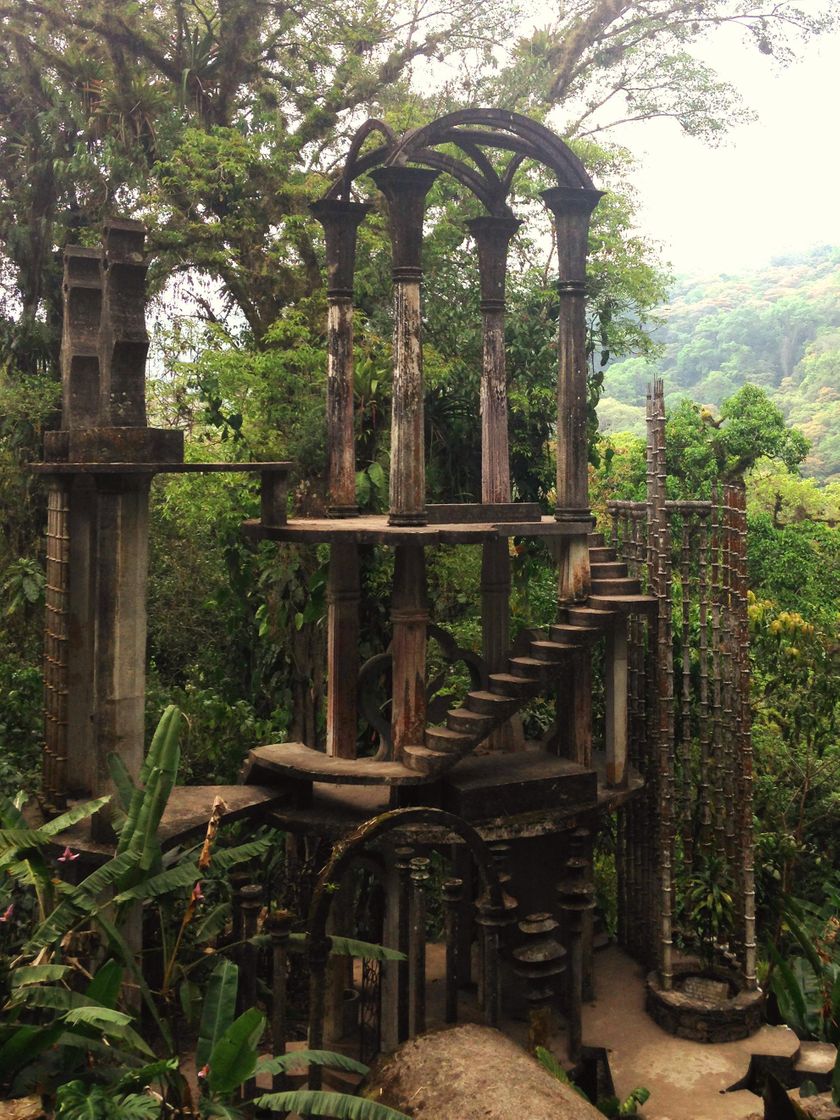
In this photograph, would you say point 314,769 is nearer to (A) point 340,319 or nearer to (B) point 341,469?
(B) point 341,469

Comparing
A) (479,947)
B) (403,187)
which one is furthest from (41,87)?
(479,947)

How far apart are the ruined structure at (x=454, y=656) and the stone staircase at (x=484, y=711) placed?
0.02 metres

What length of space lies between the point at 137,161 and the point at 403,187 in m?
10.2

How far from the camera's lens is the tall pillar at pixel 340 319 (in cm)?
790

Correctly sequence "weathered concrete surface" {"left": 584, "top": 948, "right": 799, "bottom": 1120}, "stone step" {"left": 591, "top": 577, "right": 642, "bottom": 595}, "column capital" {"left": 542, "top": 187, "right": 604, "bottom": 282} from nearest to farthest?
"weathered concrete surface" {"left": 584, "top": 948, "right": 799, "bottom": 1120} → "column capital" {"left": 542, "top": 187, "right": 604, "bottom": 282} → "stone step" {"left": 591, "top": 577, "right": 642, "bottom": 595}

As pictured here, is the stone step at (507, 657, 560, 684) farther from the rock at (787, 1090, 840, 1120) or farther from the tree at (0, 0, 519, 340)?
the tree at (0, 0, 519, 340)

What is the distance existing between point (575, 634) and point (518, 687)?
1.80 feet

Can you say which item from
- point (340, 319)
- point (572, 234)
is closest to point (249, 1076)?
point (340, 319)

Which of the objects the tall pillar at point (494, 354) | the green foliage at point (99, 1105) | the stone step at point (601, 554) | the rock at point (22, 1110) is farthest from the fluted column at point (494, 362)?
the rock at point (22, 1110)

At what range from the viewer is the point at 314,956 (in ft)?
17.3

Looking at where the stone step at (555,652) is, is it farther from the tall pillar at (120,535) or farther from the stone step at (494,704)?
the tall pillar at (120,535)

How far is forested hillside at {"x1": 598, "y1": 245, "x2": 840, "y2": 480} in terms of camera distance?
40.6 metres

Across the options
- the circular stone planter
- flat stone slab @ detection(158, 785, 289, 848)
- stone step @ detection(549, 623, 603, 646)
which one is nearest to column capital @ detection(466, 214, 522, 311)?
stone step @ detection(549, 623, 603, 646)

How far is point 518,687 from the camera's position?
6.93 metres
